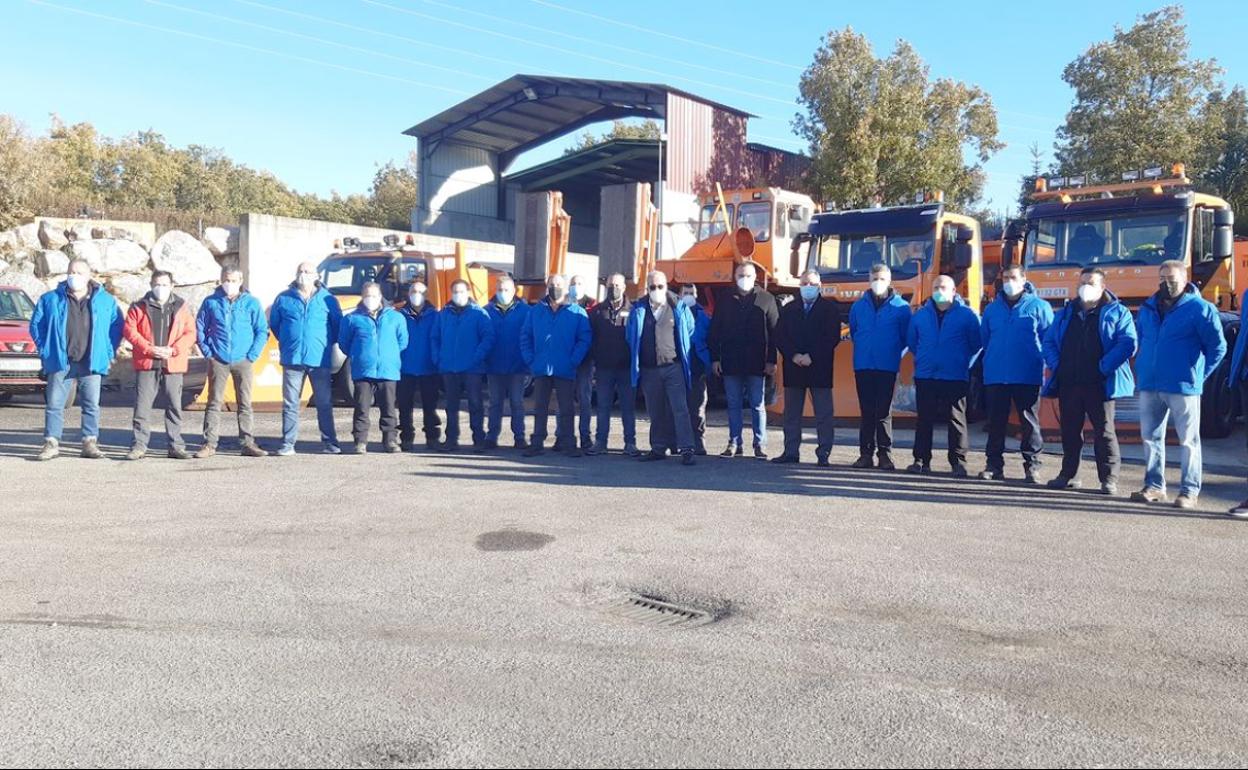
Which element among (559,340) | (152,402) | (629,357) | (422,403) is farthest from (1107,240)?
(152,402)

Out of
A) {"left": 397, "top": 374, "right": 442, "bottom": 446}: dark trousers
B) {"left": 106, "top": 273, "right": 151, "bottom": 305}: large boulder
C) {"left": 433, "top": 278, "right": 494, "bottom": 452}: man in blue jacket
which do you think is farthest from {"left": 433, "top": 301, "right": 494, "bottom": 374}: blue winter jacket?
{"left": 106, "top": 273, "right": 151, "bottom": 305}: large boulder

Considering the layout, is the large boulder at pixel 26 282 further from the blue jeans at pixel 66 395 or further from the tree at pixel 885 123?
the tree at pixel 885 123

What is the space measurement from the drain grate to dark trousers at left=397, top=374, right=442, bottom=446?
6.55 m

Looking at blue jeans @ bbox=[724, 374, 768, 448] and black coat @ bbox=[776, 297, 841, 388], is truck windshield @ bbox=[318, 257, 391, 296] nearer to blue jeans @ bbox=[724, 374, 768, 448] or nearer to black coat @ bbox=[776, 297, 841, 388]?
blue jeans @ bbox=[724, 374, 768, 448]

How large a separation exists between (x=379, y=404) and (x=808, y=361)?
4.68 meters

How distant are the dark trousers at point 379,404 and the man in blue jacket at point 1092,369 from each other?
6710mm

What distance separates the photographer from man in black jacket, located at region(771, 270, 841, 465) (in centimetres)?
1061

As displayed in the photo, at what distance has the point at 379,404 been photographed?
37.5 ft

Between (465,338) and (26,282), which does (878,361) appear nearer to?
(465,338)

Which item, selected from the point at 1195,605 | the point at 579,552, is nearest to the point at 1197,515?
the point at 1195,605

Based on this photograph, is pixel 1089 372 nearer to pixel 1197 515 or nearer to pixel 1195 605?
pixel 1197 515

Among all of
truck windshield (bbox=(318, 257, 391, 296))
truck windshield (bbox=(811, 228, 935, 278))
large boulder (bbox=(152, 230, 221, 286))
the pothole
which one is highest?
large boulder (bbox=(152, 230, 221, 286))

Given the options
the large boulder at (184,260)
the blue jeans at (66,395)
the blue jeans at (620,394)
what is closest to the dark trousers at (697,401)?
the blue jeans at (620,394)

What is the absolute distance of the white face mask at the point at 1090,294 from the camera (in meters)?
9.06
